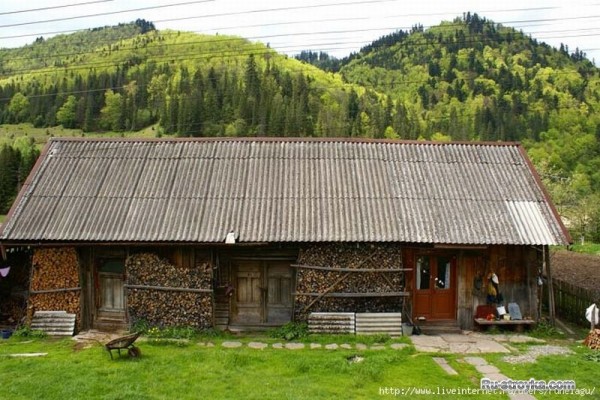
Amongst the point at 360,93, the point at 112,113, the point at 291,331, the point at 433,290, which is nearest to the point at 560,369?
the point at 433,290

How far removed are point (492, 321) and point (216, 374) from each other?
25.4ft

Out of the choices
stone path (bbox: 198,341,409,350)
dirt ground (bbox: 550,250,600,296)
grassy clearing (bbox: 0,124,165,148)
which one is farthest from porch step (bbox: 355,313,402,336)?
grassy clearing (bbox: 0,124,165,148)

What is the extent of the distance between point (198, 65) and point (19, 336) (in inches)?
5469

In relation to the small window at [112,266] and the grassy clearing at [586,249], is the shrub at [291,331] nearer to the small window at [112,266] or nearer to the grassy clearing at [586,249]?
the small window at [112,266]

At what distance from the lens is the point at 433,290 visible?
14.4m

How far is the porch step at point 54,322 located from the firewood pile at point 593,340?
1341 cm

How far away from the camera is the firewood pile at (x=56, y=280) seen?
1377 centimetres

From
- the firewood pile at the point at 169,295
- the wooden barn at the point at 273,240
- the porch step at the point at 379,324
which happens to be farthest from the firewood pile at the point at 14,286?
the porch step at the point at 379,324

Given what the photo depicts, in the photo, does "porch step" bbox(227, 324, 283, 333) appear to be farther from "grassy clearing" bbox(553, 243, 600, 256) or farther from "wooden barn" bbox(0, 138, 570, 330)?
"grassy clearing" bbox(553, 243, 600, 256)

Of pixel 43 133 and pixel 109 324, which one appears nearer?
pixel 109 324

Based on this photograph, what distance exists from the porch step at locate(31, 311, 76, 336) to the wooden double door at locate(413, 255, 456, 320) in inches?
375

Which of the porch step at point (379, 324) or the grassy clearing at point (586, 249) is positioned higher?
the grassy clearing at point (586, 249)

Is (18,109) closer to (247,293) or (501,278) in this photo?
(247,293)

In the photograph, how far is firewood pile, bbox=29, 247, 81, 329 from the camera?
45.2ft
